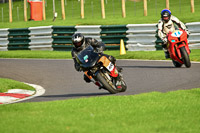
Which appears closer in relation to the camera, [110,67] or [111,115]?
[111,115]

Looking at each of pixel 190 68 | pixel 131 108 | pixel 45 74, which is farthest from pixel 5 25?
pixel 131 108

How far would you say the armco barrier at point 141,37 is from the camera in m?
20.9

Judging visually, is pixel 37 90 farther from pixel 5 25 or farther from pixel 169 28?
pixel 5 25

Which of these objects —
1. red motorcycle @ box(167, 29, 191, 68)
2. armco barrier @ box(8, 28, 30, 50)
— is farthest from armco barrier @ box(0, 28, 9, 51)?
red motorcycle @ box(167, 29, 191, 68)

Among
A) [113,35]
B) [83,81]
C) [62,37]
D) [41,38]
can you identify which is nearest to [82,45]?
[83,81]

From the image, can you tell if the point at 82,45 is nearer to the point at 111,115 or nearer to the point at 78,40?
the point at 78,40

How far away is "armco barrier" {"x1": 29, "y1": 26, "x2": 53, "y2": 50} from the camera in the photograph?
24.1 m

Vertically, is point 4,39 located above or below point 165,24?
below

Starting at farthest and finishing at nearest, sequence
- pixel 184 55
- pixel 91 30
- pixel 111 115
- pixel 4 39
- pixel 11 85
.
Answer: pixel 4 39 < pixel 91 30 < pixel 184 55 < pixel 11 85 < pixel 111 115

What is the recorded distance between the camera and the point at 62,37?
23.6 m

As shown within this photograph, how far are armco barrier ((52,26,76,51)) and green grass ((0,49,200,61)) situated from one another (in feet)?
1.29

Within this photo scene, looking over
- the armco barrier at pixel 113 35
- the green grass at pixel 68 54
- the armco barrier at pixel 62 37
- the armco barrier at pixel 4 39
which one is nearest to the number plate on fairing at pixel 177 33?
the green grass at pixel 68 54

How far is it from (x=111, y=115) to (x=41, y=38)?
16.6 metres

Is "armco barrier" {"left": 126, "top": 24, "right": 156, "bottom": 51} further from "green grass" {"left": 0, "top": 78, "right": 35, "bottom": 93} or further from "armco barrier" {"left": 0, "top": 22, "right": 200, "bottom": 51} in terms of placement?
"green grass" {"left": 0, "top": 78, "right": 35, "bottom": 93}
